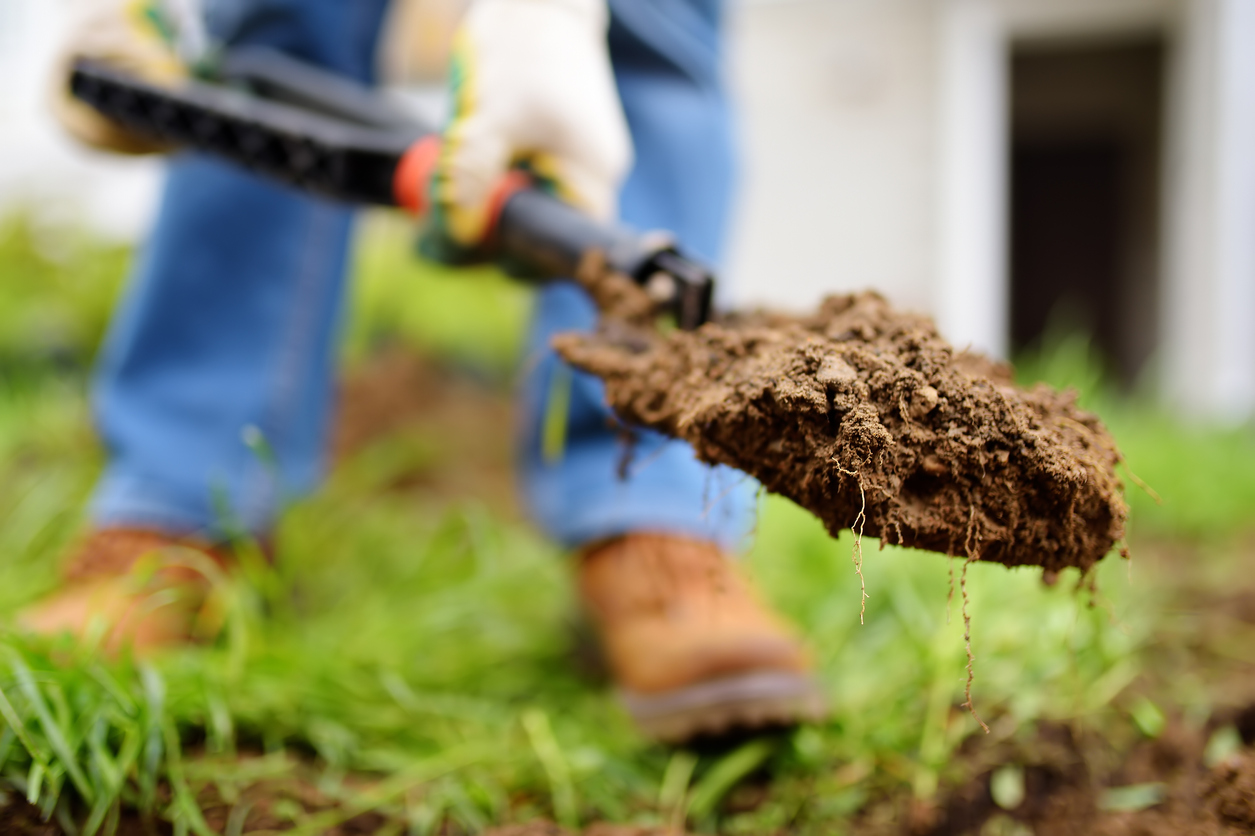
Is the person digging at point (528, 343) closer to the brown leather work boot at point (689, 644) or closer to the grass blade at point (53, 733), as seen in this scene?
the brown leather work boot at point (689, 644)

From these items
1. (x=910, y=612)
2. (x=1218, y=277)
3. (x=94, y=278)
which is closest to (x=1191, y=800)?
(x=910, y=612)

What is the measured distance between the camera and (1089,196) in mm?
6777

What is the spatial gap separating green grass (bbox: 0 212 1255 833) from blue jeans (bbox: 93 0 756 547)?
13 cm

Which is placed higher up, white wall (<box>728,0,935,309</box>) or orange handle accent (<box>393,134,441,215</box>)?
white wall (<box>728,0,935,309</box>)

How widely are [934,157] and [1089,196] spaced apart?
122 inches

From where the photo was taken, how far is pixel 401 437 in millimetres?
2338

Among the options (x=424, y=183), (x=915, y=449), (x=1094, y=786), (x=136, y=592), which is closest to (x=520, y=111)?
(x=424, y=183)

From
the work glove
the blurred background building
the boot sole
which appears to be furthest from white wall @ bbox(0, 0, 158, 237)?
the boot sole

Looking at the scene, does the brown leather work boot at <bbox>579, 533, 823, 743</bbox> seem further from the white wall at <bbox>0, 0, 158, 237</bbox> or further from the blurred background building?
the white wall at <bbox>0, 0, 158, 237</bbox>

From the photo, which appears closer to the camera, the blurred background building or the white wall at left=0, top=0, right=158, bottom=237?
the blurred background building

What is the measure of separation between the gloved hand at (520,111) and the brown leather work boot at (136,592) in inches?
20.7

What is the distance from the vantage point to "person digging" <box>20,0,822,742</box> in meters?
1.00

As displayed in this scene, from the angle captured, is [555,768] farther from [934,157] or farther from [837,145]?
[837,145]

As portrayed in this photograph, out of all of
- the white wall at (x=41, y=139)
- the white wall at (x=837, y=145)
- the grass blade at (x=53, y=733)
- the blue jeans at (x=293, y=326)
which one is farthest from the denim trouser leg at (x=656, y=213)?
the white wall at (x=837, y=145)
